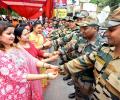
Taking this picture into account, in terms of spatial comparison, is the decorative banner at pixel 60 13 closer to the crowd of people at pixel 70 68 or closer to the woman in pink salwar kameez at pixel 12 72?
the crowd of people at pixel 70 68

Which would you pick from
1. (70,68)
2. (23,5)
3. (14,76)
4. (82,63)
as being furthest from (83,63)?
(23,5)

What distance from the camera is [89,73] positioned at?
4.67 m

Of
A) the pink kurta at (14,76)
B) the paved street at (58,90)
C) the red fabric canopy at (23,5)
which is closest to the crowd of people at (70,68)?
the pink kurta at (14,76)

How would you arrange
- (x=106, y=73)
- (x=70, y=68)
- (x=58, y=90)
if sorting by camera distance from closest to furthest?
(x=106, y=73) → (x=70, y=68) → (x=58, y=90)

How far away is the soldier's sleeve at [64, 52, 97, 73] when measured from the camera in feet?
12.5

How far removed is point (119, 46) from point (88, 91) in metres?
2.05

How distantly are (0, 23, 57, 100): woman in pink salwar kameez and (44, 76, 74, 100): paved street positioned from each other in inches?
149

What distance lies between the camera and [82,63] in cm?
392

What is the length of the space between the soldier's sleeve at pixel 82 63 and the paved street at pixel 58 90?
13.2ft

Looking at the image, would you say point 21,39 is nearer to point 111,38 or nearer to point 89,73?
point 89,73

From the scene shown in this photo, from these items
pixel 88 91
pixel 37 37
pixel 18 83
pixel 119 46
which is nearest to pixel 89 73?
pixel 88 91

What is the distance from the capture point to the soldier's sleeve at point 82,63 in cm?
381

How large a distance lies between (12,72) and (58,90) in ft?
16.7

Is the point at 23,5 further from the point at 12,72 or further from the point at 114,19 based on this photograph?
the point at 114,19
